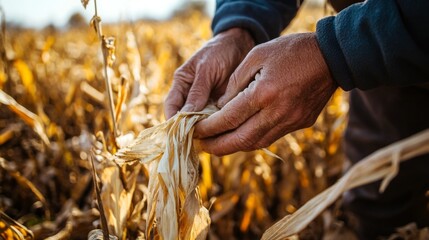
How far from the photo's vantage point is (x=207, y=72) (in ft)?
3.25

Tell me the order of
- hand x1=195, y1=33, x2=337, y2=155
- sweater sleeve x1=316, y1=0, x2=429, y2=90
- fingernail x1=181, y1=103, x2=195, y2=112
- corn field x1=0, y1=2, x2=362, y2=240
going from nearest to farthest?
1. sweater sleeve x1=316, y1=0, x2=429, y2=90
2. hand x1=195, y1=33, x2=337, y2=155
3. fingernail x1=181, y1=103, x2=195, y2=112
4. corn field x1=0, y1=2, x2=362, y2=240

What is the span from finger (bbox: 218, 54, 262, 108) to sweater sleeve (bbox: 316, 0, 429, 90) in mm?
150

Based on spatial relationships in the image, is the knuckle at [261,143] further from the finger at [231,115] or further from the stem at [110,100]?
the stem at [110,100]

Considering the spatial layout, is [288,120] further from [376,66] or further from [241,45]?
[241,45]

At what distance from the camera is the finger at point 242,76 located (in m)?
0.82

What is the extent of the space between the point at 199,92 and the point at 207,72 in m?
0.07

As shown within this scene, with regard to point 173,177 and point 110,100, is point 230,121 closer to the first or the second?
point 173,177

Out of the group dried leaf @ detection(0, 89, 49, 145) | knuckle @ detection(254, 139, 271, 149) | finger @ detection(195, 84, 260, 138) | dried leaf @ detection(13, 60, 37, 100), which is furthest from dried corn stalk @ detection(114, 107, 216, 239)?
dried leaf @ detection(13, 60, 37, 100)

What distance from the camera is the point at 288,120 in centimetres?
82

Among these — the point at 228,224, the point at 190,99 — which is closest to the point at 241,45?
the point at 190,99

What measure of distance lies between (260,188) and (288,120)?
857 mm

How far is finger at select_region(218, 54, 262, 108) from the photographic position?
82cm

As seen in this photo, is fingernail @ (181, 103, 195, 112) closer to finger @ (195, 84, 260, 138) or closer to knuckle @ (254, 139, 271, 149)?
finger @ (195, 84, 260, 138)

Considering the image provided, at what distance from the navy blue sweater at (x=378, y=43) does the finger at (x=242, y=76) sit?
150mm
